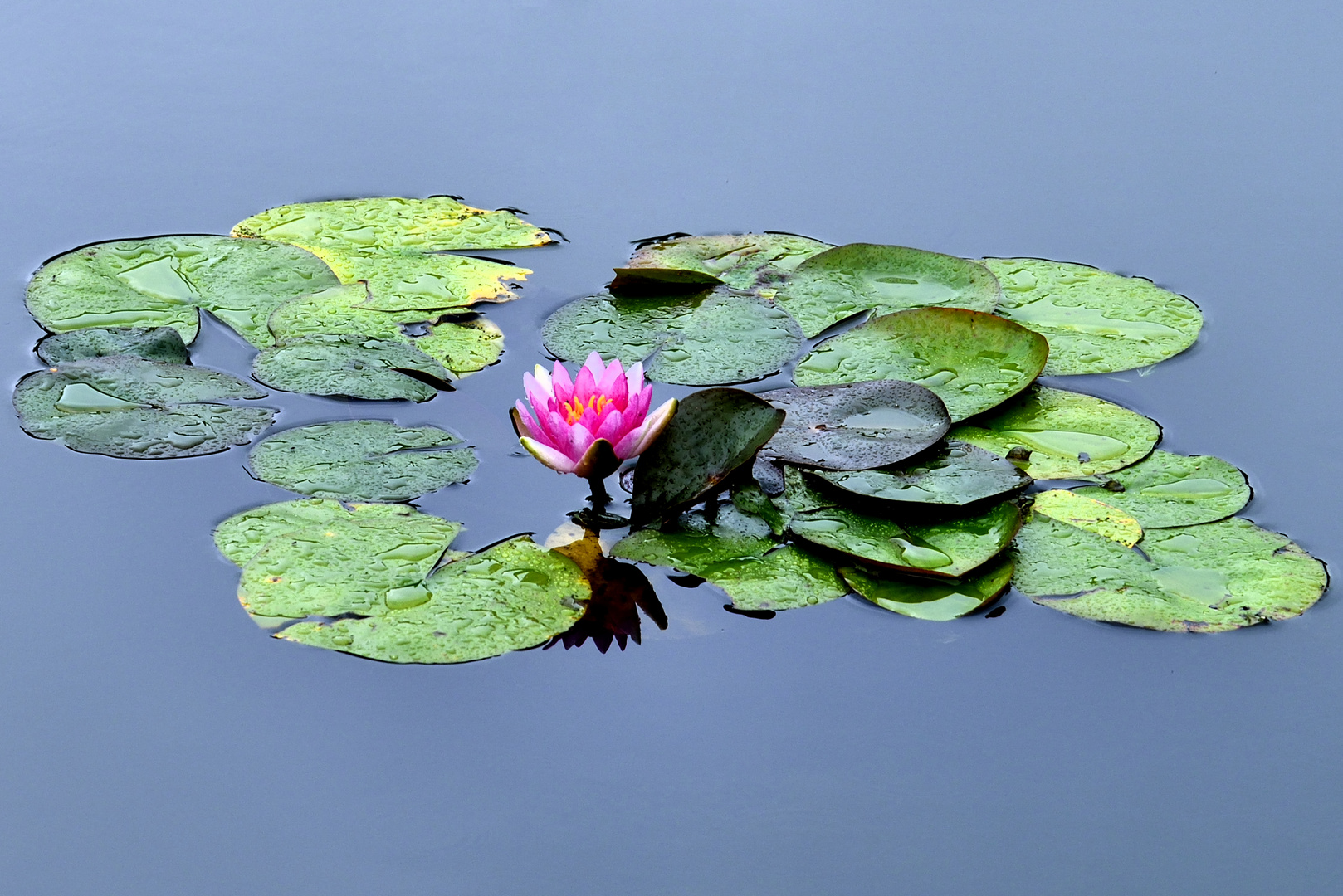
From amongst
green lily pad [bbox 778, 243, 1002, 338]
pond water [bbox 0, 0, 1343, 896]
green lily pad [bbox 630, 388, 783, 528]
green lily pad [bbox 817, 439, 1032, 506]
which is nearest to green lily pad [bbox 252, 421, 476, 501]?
pond water [bbox 0, 0, 1343, 896]

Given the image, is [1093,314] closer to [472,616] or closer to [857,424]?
[857,424]

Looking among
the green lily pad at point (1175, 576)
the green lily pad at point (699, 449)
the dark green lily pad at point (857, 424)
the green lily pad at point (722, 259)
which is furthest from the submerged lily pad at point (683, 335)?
the green lily pad at point (1175, 576)

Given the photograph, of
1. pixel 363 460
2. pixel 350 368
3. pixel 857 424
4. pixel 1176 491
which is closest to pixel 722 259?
pixel 857 424

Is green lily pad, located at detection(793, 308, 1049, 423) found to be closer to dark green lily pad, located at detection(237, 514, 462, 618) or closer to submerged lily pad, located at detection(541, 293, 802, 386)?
submerged lily pad, located at detection(541, 293, 802, 386)

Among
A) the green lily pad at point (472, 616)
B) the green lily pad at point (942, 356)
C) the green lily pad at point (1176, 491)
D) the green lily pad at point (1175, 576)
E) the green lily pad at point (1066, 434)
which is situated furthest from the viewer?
the green lily pad at point (942, 356)

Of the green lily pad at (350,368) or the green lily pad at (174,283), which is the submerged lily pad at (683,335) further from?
the green lily pad at (174,283)

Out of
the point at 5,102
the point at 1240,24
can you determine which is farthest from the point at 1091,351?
the point at 5,102
